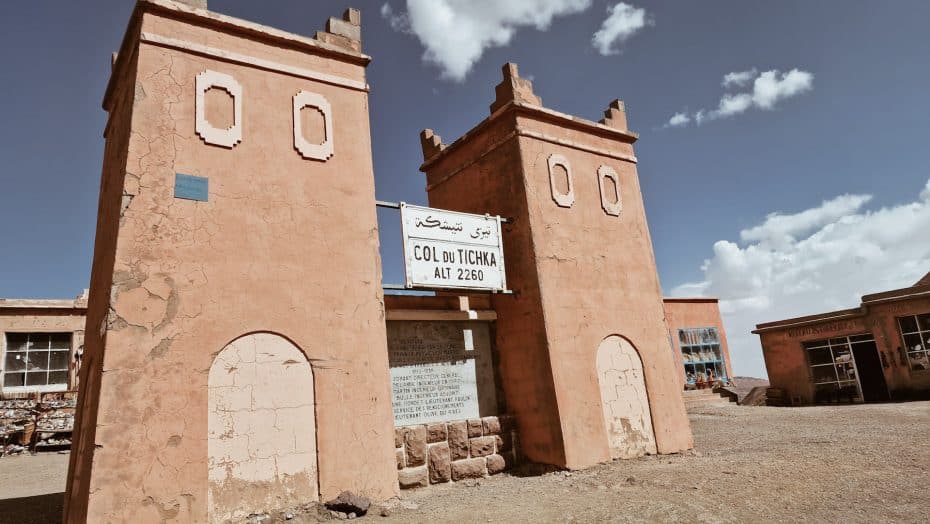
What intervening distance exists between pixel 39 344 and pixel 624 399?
1684 centimetres

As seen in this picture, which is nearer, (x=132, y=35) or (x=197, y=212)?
(x=197, y=212)

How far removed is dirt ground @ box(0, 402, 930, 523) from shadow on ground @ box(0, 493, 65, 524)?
0.05 m

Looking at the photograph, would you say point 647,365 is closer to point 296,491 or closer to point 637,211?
point 637,211

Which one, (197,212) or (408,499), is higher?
(197,212)

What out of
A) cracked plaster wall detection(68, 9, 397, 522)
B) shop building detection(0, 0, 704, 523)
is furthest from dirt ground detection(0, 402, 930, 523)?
cracked plaster wall detection(68, 9, 397, 522)

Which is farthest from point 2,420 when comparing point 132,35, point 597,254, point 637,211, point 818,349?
point 818,349

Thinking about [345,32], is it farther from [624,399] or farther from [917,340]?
[917,340]

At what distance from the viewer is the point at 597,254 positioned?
9.91 metres

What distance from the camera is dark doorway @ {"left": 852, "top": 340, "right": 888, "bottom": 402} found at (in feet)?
62.2

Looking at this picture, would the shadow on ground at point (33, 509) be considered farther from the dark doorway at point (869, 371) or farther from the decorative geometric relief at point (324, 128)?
the dark doorway at point (869, 371)

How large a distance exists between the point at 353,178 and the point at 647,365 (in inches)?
239

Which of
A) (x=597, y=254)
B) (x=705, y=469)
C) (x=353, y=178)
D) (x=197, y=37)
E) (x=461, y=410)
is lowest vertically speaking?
(x=705, y=469)

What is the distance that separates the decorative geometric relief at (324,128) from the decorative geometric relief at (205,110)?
28.3 inches

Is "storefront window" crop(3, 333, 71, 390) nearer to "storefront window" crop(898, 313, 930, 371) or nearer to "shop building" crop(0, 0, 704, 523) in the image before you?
"shop building" crop(0, 0, 704, 523)
